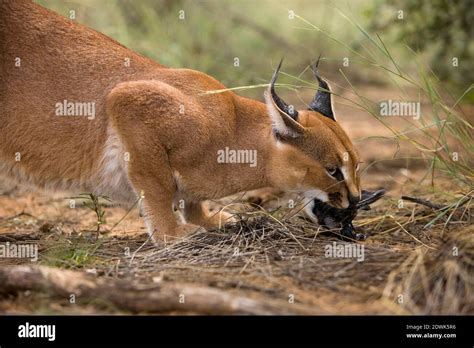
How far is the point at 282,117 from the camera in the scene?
6.75 m

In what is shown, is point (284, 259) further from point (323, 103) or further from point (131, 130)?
point (131, 130)

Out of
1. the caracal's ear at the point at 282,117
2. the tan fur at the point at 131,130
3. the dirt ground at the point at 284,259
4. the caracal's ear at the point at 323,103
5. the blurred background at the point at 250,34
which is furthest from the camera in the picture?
the blurred background at the point at 250,34

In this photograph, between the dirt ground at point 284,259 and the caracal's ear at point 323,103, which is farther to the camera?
the caracal's ear at point 323,103

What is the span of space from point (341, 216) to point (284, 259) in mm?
925

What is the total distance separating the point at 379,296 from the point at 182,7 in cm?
917

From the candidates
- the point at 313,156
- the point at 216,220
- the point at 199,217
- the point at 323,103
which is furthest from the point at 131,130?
the point at 323,103

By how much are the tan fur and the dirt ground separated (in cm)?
48

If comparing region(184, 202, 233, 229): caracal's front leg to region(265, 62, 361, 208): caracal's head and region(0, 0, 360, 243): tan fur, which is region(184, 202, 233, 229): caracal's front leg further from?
region(265, 62, 361, 208): caracal's head

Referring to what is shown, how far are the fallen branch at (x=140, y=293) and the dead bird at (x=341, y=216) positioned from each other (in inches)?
78.0

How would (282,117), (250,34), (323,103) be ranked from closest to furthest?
1. (282,117)
2. (323,103)
3. (250,34)

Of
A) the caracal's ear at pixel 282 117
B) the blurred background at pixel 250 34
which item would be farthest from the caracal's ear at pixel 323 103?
the blurred background at pixel 250 34

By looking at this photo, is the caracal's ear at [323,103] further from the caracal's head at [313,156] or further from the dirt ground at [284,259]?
the dirt ground at [284,259]

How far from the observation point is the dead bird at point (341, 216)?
687cm

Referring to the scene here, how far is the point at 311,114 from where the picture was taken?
23.3ft
